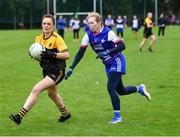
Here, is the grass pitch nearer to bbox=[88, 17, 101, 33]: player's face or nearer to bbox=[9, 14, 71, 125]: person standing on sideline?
bbox=[9, 14, 71, 125]: person standing on sideline

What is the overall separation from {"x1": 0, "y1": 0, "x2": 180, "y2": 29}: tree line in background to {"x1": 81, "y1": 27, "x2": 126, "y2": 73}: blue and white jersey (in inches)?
2507

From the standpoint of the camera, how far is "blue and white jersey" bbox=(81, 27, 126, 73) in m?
8.99

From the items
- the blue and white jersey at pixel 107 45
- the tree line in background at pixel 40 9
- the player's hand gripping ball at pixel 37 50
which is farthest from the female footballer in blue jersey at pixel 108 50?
the tree line in background at pixel 40 9

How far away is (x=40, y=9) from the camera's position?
76.8 m

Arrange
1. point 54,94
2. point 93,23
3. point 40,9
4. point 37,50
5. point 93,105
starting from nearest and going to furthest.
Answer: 1. point 37,50
2. point 93,23
3. point 54,94
4. point 93,105
5. point 40,9

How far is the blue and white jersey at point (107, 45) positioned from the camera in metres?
8.99

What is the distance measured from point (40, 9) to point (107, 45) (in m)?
68.6

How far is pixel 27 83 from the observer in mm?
14930

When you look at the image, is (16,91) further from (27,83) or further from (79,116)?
(79,116)

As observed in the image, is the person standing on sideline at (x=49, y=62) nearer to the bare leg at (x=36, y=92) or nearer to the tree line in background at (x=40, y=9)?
the bare leg at (x=36, y=92)

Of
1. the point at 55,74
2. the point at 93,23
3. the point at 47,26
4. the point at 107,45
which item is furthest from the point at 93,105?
the point at 47,26

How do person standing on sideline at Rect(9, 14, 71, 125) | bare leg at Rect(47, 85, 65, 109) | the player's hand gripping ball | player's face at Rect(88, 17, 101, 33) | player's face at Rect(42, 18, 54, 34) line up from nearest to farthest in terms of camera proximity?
the player's hand gripping ball, person standing on sideline at Rect(9, 14, 71, 125), player's face at Rect(42, 18, 54, 34), player's face at Rect(88, 17, 101, 33), bare leg at Rect(47, 85, 65, 109)

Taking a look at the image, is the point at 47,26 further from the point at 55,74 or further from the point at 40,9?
the point at 40,9

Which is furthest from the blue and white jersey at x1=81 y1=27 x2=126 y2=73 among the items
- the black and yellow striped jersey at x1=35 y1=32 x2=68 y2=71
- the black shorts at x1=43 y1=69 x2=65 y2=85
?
the black shorts at x1=43 y1=69 x2=65 y2=85
